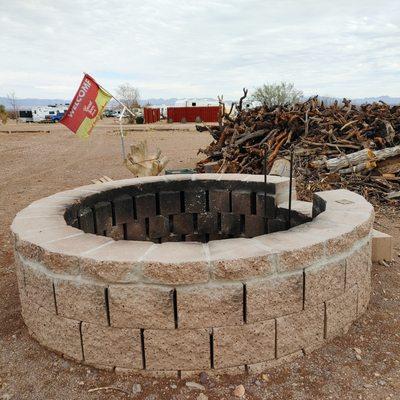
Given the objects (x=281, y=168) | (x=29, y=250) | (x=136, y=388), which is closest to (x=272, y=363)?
(x=136, y=388)

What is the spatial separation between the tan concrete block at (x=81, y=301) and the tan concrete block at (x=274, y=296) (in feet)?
3.24

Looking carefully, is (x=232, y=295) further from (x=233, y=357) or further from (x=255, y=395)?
(x=255, y=395)

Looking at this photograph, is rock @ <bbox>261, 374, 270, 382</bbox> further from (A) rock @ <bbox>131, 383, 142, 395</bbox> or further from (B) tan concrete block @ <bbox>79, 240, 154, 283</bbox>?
(B) tan concrete block @ <bbox>79, 240, 154, 283</bbox>

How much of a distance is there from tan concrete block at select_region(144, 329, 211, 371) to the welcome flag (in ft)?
23.6

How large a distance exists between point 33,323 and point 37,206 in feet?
4.20

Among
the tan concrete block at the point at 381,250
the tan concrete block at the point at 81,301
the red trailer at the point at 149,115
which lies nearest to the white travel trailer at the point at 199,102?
the red trailer at the point at 149,115

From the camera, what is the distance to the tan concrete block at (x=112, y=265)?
259 centimetres

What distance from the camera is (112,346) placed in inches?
109

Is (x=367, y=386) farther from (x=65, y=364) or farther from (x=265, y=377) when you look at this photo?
(x=65, y=364)

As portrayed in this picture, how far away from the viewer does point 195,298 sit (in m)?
2.60

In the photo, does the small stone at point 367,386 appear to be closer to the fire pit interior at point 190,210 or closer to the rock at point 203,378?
the rock at point 203,378

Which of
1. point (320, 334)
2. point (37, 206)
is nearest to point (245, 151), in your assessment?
point (37, 206)

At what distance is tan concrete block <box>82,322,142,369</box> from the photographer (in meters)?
2.72

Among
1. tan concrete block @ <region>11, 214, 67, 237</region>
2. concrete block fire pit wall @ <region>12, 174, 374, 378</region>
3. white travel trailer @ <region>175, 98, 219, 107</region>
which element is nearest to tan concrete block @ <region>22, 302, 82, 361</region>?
concrete block fire pit wall @ <region>12, 174, 374, 378</region>
